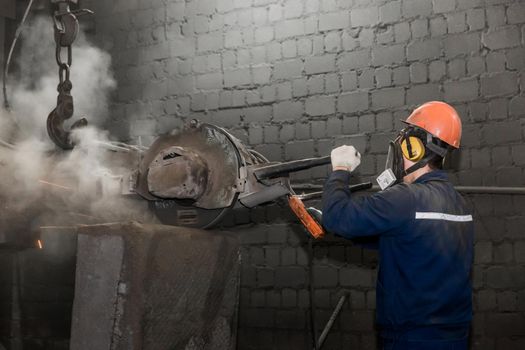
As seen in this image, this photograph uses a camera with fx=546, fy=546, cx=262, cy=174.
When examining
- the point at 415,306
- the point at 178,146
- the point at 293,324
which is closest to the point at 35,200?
the point at 178,146

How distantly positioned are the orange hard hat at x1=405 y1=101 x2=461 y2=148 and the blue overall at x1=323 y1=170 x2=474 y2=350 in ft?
0.88

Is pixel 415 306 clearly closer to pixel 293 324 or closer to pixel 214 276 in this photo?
pixel 214 276

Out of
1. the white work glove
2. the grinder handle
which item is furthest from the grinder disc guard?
the white work glove

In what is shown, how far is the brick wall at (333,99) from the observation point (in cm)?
415

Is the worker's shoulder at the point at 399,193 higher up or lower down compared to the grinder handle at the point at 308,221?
higher up

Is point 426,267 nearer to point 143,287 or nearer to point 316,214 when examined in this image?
point 316,214

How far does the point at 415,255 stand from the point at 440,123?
2.21ft

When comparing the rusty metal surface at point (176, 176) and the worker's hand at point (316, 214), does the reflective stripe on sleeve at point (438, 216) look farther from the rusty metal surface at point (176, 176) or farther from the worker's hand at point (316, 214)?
the rusty metal surface at point (176, 176)

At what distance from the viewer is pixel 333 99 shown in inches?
183

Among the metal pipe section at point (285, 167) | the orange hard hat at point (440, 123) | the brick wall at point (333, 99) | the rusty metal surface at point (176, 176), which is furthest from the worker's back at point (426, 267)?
the brick wall at point (333, 99)

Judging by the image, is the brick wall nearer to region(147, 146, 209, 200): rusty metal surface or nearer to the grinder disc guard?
the grinder disc guard

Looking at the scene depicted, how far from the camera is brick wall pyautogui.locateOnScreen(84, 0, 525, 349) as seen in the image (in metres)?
4.15

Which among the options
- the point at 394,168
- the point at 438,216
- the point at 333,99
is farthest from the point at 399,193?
the point at 333,99

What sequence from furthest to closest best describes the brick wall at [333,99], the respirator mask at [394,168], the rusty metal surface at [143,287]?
the brick wall at [333,99] → the respirator mask at [394,168] → the rusty metal surface at [143,287]
